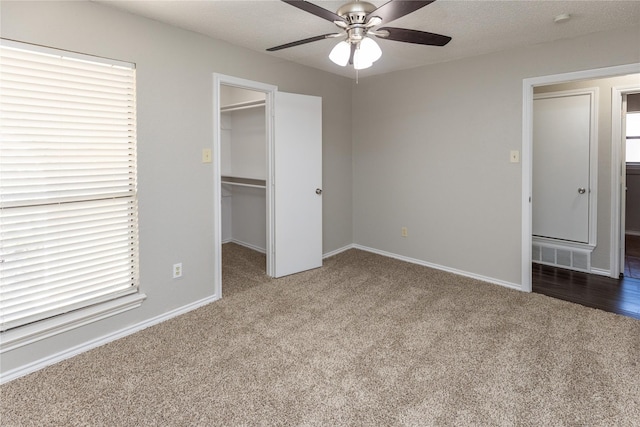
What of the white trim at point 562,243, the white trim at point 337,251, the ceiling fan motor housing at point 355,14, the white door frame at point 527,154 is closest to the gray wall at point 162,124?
the ceiling fan motor housing at point 355,14

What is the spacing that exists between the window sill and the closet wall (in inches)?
86.0

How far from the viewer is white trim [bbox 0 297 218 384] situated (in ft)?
7.04

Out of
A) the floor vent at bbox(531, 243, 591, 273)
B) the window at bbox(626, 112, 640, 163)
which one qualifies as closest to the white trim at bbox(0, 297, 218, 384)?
the floor vent at bbox(531, 243, 591, 273)

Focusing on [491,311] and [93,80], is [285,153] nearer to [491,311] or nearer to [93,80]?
[93,80]

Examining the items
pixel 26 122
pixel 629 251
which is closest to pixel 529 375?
pixel 26 122

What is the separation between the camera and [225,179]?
17.4ft

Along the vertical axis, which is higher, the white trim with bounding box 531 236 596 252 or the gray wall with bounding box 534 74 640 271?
the gray wall with bounding box 534 74 640 271

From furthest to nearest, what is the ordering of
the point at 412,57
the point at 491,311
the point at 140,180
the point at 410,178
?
1. the point at 410,178
2. the point at 412,57
3. the point at 491,311
4. the point at 140,180

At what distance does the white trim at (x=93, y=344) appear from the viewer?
84.5 inches

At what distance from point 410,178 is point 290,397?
3.01 m

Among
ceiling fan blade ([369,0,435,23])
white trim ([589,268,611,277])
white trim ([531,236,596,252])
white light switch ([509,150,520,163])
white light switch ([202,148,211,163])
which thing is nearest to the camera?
ceiling fan blade ([369,0,435,23])

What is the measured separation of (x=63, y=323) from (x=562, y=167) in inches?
194

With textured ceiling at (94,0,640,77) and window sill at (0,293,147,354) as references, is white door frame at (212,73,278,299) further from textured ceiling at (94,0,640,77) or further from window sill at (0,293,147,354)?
window sill at (0,293,147,354)

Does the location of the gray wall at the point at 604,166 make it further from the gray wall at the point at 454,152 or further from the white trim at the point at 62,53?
the white trim at the point at 62,53
